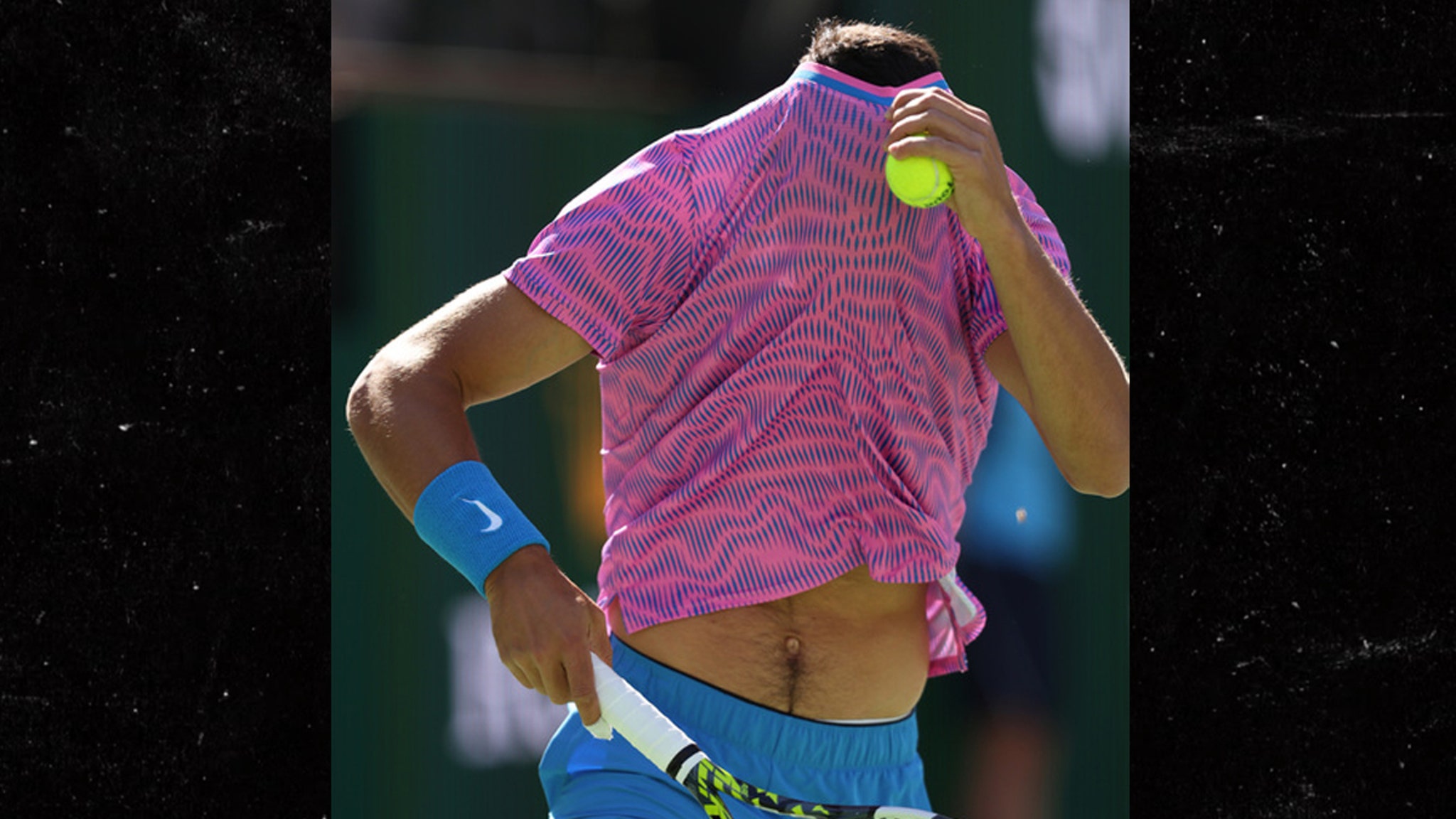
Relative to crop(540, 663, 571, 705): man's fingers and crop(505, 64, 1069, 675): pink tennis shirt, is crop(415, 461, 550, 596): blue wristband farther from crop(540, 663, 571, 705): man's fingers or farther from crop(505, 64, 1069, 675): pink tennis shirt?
crop(505, 64, 1069, 675): pink tennis shirt

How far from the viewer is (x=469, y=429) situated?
1980 mm

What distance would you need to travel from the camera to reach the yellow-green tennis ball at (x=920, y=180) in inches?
78.0

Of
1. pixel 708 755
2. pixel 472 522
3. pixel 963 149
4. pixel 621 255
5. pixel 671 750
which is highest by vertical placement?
pixel 963 149

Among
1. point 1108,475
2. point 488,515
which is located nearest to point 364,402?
point 488,515

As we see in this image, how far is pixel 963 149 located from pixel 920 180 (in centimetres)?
6

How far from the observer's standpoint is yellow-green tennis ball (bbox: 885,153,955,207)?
6.50 feet

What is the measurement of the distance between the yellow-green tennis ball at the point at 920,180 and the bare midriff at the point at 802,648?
467mm

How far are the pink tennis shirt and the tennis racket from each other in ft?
0.72

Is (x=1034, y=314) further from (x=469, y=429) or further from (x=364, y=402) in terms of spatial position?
(x=364, y=402)

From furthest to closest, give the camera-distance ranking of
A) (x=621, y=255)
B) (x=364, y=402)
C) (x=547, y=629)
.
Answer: (x=621, y=255) → (x=364, y=402) → (x=547, y=629)

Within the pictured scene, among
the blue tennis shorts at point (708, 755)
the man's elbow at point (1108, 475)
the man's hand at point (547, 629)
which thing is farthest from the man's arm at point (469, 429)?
the man's elbow at point (1108, 475)
